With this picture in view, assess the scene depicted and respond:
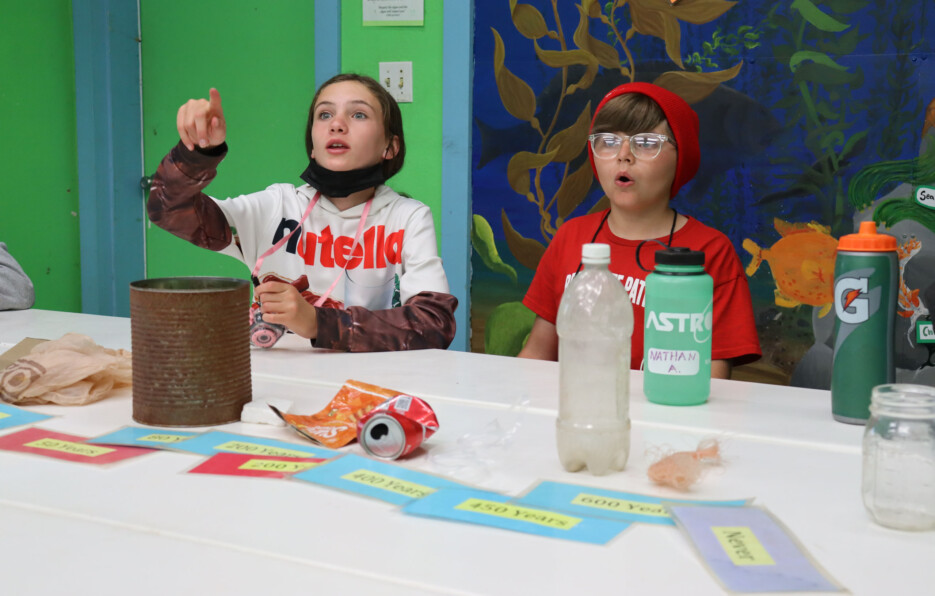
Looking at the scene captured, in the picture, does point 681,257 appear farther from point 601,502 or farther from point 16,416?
point 16,416

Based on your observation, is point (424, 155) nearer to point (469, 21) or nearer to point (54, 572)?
point (469, 21)

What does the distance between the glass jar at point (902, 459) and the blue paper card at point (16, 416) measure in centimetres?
95

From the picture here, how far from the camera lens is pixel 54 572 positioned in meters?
0.66

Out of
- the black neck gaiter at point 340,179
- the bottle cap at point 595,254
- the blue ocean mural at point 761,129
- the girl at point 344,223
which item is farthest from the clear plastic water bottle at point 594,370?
the blue ocean mural at point 761,129

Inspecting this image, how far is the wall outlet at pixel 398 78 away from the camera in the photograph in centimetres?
282

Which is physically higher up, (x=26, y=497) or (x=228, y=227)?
(x=228, y=227)

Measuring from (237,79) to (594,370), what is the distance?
2.58 m

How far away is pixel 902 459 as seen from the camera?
2.48 ft

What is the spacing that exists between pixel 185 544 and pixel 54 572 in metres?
0.10

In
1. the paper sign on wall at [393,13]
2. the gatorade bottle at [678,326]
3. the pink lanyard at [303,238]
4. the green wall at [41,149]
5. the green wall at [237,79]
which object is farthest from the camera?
the green wall at [237,79]

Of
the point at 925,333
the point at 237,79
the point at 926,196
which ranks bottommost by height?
the point at 925,333

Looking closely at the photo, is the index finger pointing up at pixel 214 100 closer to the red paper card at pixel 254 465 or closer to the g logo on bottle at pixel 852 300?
the red paper card at pixel 254 465

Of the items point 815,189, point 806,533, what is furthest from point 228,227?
point 815,189

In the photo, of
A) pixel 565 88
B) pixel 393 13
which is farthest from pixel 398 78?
pixel 565 88
